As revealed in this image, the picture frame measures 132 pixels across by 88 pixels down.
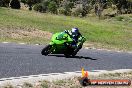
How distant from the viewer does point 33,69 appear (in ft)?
49.6

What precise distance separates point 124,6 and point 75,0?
58.6 ft

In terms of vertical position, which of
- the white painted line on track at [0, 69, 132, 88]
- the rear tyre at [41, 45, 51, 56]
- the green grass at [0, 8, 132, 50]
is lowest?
the green grass at [0, 8, 132, 50]

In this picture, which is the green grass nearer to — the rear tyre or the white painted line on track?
the rear tyre

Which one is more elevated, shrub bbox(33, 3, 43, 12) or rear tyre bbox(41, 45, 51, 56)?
rear tyre bbox(41, 45, 51, 56)

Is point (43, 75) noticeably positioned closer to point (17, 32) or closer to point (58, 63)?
point (58, 63)

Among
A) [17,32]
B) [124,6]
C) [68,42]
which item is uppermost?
[68,42]

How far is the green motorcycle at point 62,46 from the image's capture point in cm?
1975

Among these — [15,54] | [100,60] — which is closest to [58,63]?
[15,54]

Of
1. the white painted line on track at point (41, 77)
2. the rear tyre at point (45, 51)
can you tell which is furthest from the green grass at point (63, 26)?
the white painted line on track at point (41, 77)

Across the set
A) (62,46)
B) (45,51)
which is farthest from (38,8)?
(45,51)

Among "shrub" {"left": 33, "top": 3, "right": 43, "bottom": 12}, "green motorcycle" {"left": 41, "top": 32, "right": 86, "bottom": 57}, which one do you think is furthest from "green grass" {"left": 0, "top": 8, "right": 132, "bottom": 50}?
"shrub" {"left": 33, "top": 3, "right": 43, "bottom": 12}

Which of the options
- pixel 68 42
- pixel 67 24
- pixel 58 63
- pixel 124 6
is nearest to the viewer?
pixel 58 63

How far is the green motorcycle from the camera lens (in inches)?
778

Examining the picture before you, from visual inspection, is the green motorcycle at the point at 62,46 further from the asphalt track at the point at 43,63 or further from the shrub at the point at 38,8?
the shrub at the point at 38,8
